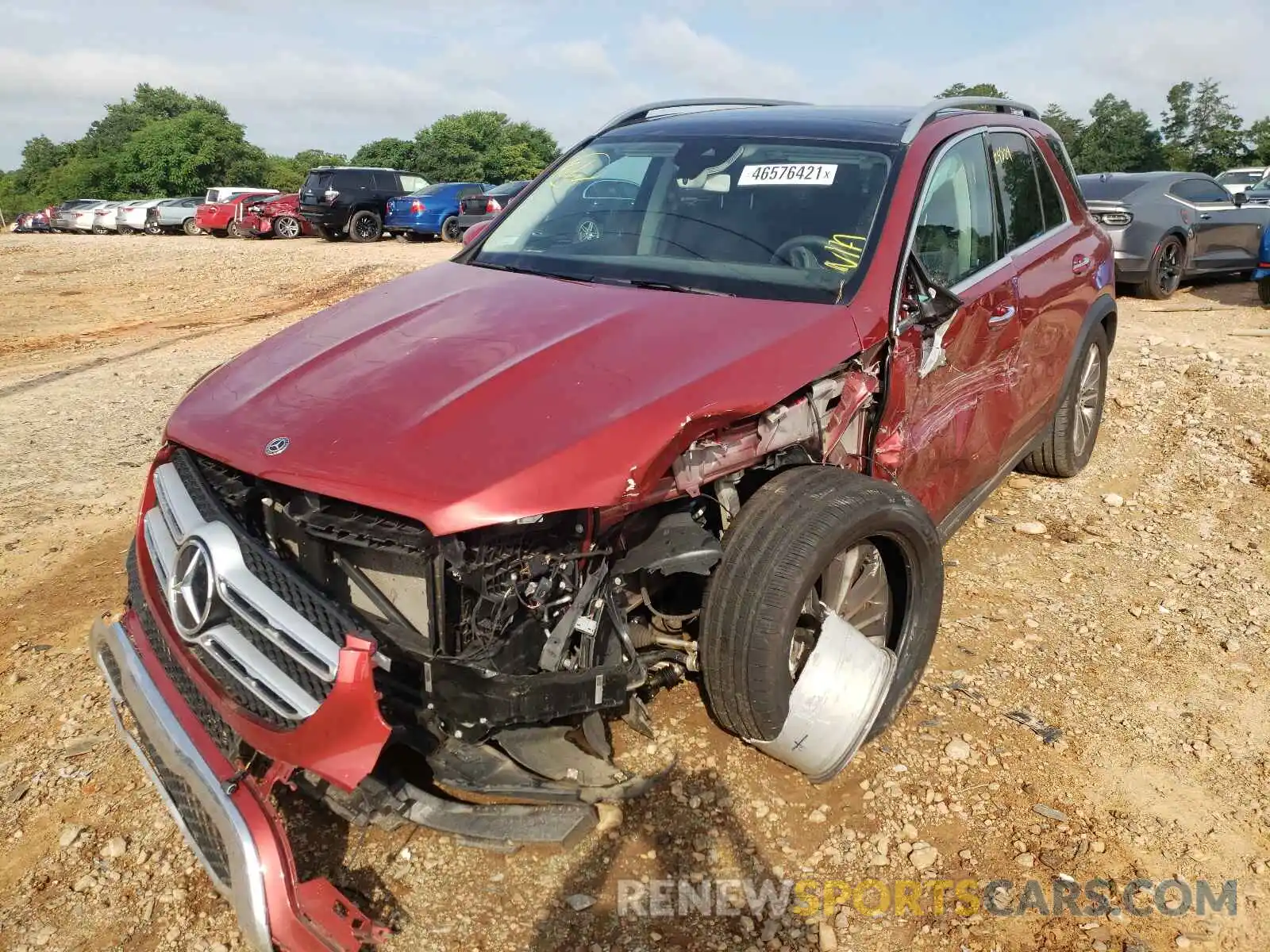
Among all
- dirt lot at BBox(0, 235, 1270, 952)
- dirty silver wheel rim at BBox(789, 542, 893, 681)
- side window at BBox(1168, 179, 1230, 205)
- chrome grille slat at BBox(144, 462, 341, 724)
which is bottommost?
dirt lot at BBox(0, 235, 1270, 952)

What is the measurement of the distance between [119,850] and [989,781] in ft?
8.09

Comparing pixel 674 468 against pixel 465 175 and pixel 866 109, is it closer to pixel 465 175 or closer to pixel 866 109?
pixel 866 109

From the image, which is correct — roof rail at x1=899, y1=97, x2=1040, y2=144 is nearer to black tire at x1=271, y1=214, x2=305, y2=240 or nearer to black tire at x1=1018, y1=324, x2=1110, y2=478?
black tire at x1=1018, y1=324, x2=1110, y2=478

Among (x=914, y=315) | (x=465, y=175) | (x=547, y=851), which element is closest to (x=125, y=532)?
(x=547, y=851)

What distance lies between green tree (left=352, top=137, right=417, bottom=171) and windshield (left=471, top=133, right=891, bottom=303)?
60.3m

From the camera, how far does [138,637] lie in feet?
8.59

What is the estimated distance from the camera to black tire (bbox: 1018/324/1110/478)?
4.69 metres

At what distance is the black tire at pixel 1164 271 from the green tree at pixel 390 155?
55.4m

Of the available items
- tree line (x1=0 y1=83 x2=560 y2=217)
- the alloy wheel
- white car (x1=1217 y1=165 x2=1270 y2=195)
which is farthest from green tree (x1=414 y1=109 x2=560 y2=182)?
the alloy wheel

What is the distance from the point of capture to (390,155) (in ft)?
199

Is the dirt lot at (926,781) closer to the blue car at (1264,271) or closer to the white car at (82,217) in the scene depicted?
the blue car at (1264,271)

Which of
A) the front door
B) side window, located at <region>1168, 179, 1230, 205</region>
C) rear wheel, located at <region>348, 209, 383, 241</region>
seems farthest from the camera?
rear wheel, located at <region>348, 209, 383, 241</region>

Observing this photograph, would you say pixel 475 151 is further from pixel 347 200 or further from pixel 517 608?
pixel 517 608

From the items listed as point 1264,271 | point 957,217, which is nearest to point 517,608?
point 957,217
